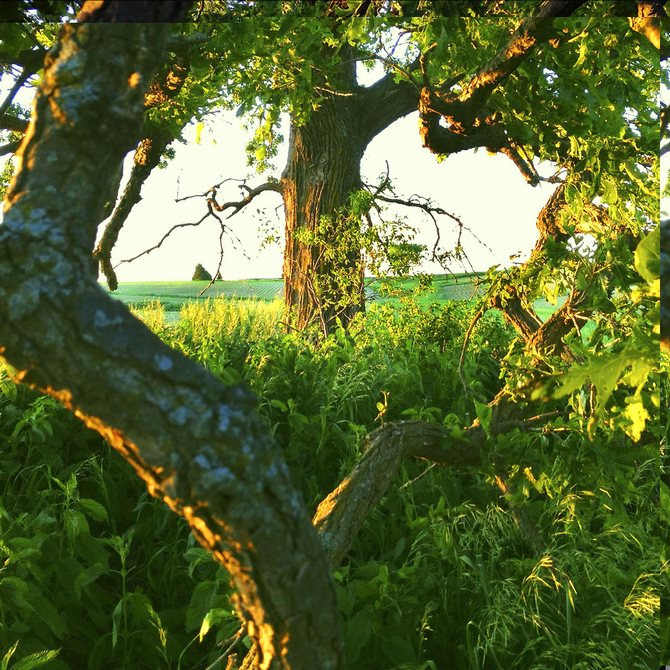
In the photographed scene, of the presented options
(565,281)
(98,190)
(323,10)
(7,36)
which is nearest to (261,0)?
(323,10)

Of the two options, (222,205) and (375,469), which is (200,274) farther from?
(375,469)

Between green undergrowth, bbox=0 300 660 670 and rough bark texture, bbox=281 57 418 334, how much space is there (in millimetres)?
1674

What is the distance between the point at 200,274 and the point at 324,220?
1364mm

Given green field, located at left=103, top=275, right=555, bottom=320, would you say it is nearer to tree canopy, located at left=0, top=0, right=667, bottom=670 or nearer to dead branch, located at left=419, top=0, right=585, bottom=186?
tree canopy, located at left=0, top=0, right=667, bottom=670

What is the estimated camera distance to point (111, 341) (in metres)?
1.35

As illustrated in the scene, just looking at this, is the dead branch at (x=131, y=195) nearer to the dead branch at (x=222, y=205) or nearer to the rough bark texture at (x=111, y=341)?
the dead branch at (x=222, y=205)

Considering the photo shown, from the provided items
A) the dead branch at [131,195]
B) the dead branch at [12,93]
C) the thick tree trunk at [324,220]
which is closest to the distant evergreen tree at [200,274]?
the dead branch at [131,195]

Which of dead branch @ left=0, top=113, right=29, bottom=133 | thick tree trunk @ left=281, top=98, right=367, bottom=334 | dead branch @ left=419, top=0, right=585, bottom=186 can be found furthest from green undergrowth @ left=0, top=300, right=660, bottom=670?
dead branch @ left=0, top=113, right=29, bottom=133

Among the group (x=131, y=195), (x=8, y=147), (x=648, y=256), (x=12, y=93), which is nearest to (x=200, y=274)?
(x=131, y=195)

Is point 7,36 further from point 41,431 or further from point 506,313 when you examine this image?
point 506,313

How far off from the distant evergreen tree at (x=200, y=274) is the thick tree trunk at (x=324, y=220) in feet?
3.34

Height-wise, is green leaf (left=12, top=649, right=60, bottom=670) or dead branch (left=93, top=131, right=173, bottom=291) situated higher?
dead branch (left=93, top=131, right=173, bottom=291)

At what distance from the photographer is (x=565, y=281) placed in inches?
121

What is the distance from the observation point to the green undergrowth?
270cm
